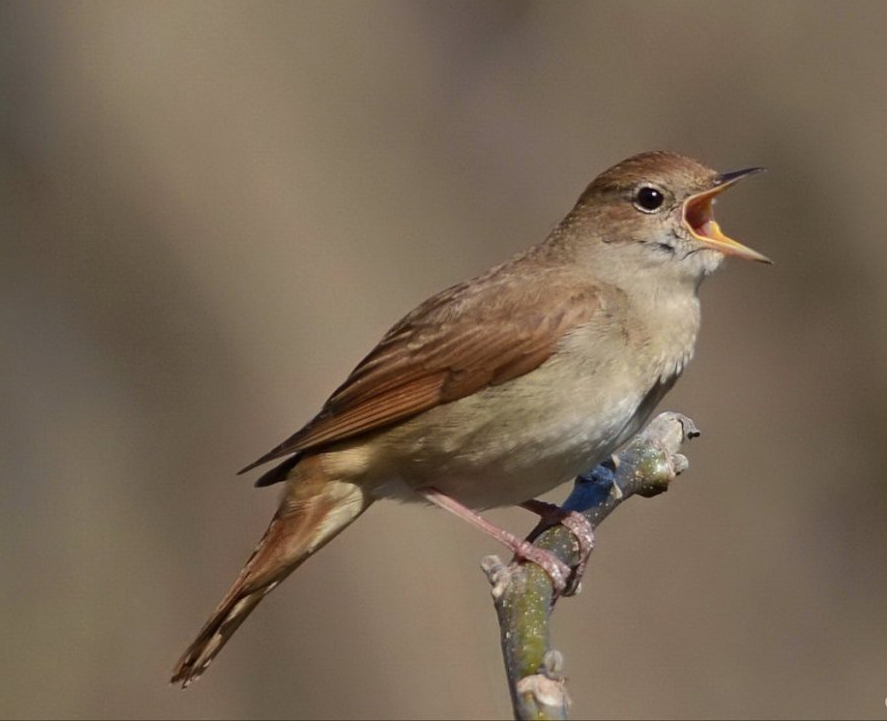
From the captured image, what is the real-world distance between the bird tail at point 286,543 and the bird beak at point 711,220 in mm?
1116

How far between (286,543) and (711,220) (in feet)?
4.64

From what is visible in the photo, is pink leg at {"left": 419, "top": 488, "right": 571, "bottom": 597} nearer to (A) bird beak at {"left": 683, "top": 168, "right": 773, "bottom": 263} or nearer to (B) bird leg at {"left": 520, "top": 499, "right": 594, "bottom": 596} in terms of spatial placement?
(B) bird leg at {"left": 520, "top": 499, "right": 594, "bottom": 596}

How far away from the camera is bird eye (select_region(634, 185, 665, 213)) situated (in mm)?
3779

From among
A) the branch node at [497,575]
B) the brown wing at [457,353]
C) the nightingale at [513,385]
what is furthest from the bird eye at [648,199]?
the branch node at [497,575]

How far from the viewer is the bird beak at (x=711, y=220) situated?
3607 millimetres

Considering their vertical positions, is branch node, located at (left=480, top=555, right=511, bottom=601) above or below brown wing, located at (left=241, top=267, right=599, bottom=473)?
below

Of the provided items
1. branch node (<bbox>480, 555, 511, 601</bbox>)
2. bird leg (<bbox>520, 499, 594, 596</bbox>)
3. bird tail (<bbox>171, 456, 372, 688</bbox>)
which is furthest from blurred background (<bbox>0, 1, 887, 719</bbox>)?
branch node (<bbox>480, 555, 511, 601</bbox>)

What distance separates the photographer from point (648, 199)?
12.5ft

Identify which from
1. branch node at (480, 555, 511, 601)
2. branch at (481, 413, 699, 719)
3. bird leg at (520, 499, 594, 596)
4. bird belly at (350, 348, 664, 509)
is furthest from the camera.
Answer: bird leg at (520, 499, 594, 596)

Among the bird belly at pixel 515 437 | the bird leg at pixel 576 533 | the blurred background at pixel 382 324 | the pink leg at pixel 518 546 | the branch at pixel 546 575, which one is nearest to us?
the branch at pixel 546 575

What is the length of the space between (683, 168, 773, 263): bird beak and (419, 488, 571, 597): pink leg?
90cm

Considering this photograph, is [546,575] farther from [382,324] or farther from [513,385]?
[382,324]

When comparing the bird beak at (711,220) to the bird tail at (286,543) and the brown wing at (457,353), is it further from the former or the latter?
the bird tail at (286,543)

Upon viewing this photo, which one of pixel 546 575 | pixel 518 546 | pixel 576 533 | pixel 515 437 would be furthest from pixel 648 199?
pixel 546 575
